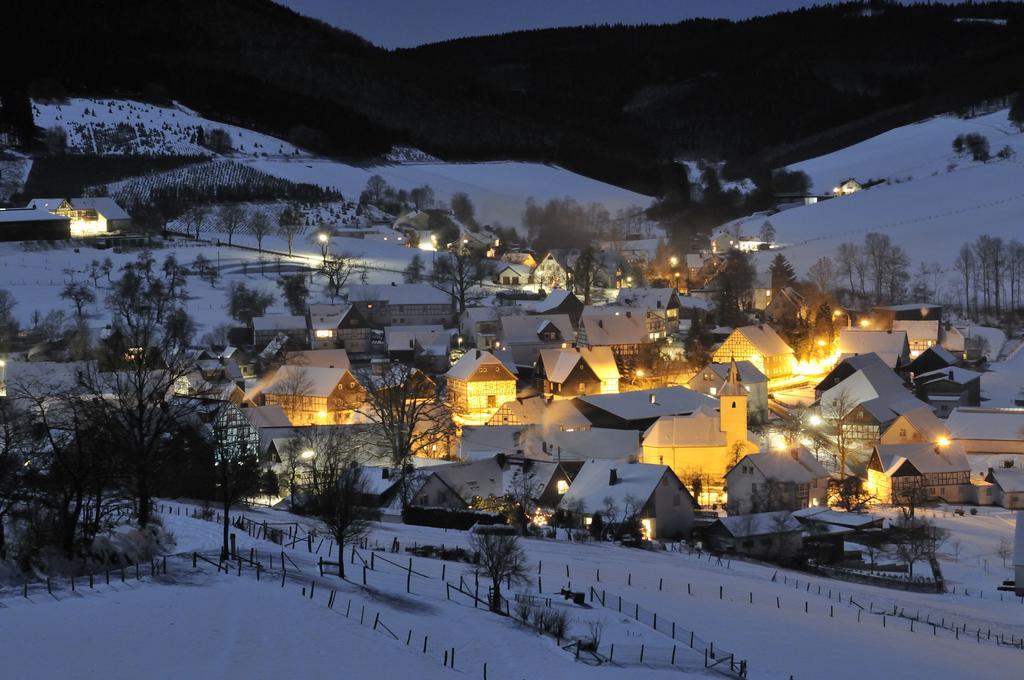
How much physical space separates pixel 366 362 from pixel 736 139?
88216 mm

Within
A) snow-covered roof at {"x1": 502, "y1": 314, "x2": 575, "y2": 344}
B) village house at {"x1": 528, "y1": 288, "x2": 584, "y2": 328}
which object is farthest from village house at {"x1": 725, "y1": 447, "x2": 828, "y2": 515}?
village house at {"x1": 528, "y1": 288, "x2": 584, "y2": 328}

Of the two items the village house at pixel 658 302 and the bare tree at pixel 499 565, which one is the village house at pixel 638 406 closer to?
the village house at pixel 658 302

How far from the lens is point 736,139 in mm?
123625

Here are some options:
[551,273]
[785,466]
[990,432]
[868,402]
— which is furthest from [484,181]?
[785,466]

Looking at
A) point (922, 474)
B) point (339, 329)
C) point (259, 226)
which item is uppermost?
point (259, 226)

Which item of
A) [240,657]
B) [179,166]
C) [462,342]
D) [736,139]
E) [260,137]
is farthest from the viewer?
[736,139]

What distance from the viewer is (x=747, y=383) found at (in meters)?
37.0

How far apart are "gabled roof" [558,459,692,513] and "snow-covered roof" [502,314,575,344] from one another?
718 inches

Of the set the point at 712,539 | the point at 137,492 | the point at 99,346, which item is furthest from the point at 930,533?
the point at 99,346

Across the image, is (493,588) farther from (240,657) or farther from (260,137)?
(260,137)

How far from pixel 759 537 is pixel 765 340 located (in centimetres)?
1821

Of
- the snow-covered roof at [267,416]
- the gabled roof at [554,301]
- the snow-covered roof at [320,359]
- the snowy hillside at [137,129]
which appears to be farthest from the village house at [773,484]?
the snowy hillside at [137,129]

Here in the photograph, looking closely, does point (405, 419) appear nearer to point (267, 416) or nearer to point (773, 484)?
point (267, 416)

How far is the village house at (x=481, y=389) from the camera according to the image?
3709 cm
